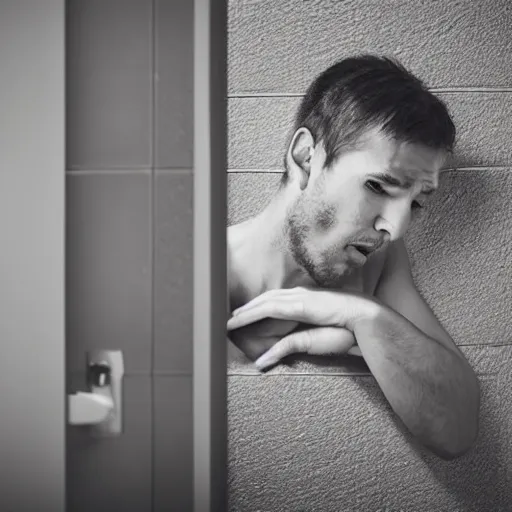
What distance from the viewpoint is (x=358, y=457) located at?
1.34m

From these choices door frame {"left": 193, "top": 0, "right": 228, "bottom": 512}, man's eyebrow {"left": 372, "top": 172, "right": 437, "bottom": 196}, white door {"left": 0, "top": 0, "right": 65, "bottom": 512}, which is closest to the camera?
white door {"left": 0, "top": 0, "right": 65, "bottom": 512}

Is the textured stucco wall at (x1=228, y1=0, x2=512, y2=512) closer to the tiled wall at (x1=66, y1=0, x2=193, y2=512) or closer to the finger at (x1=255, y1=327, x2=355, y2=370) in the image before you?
the finger at (x1=255, y1=327, x2=355, y2=370)

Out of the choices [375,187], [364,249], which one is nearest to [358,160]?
[375,187]

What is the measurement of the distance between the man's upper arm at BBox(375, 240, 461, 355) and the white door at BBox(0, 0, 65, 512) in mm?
850

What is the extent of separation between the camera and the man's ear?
1.32m

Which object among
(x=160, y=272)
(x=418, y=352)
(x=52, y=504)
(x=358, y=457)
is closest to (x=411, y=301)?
(x=418, y=352)

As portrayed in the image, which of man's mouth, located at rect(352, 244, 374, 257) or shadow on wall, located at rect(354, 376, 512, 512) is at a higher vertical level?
man's mouth, located at rect(352, 244, 374, 257)

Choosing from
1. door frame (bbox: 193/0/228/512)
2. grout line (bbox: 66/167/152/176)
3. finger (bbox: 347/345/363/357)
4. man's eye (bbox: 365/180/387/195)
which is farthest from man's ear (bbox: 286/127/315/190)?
grout line (bbox: 66/167/152/176)

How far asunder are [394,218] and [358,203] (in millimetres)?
82

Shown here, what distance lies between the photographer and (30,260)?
623 mm

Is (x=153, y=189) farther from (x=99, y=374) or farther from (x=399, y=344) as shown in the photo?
(x=399, y=344)

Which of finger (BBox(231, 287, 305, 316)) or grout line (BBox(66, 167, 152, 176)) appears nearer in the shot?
grout line (BBox(66, 167, 152, 176))

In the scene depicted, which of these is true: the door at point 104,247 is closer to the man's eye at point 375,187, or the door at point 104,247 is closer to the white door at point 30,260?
the white door at point 30,260

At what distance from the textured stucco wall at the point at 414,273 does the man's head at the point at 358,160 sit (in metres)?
0.04
